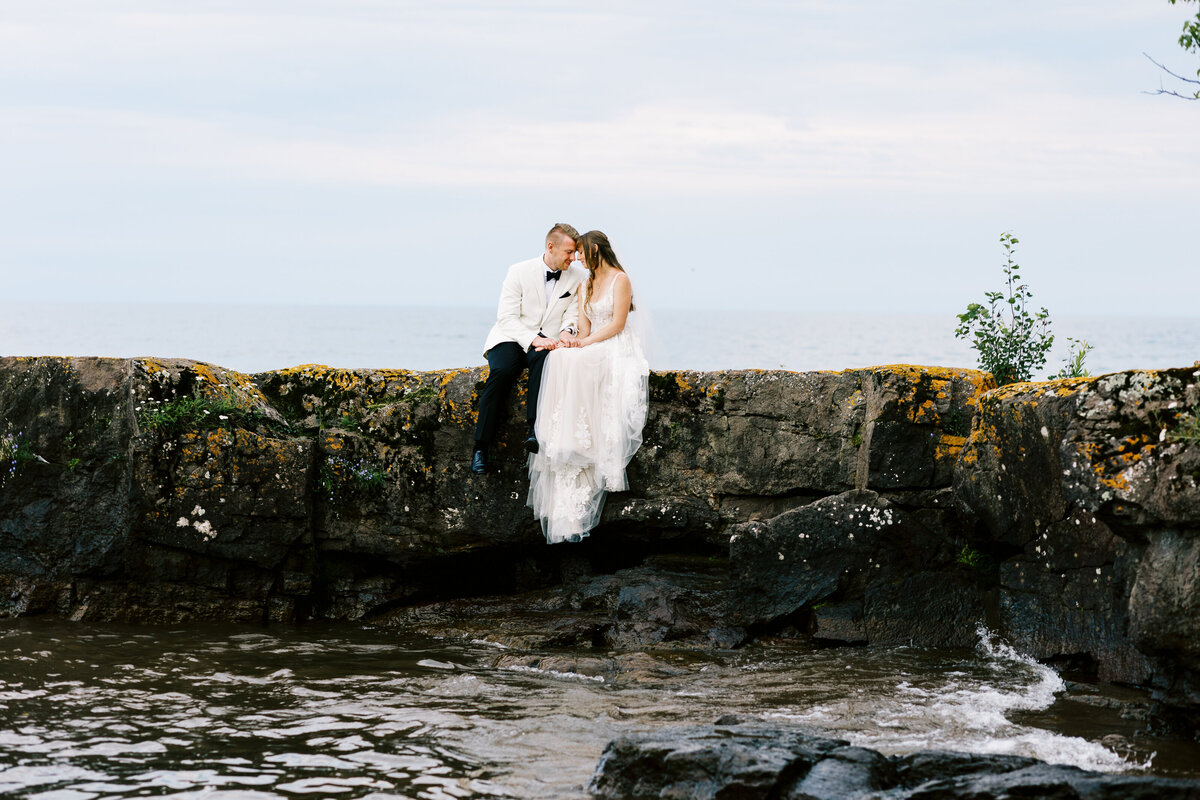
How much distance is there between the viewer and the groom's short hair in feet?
31.8

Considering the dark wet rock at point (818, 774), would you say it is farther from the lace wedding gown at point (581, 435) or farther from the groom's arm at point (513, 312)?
the groom's arm at point (513, 312)

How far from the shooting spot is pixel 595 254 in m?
9.52

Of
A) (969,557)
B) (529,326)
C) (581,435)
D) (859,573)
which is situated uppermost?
(529,326)

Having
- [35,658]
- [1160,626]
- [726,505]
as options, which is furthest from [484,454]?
[1160,626]

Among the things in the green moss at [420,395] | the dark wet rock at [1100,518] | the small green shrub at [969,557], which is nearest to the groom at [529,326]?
the green moss at [420,395]

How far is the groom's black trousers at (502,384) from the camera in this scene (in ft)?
28.9

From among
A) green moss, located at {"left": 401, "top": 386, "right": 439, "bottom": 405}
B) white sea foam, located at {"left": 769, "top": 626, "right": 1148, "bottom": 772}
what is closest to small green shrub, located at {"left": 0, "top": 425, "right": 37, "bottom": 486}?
green moss, located at {"left": 401, "top": 386, "right": 439, "bottom": 405}

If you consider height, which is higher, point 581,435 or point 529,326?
point 529,326

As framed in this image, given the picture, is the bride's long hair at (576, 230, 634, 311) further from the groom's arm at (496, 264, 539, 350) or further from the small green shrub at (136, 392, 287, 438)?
the small green shrub at (136, 392, 287, 438)

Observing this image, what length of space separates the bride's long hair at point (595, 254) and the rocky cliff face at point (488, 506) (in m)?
1.23

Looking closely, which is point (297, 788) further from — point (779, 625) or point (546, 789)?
point (779, 625)

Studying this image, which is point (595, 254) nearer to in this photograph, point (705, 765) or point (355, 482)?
point (355, 482)

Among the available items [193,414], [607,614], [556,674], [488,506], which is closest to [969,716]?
[556,674]

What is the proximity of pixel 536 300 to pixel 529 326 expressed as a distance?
281mm
